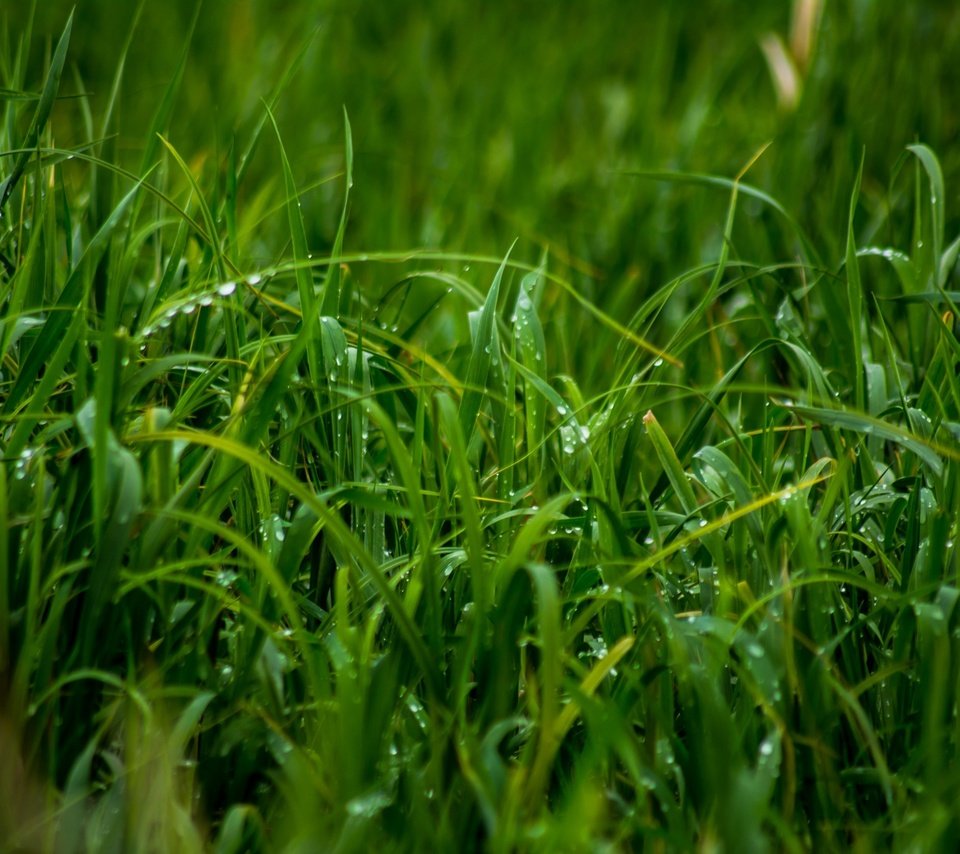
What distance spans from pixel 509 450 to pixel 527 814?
56 cm

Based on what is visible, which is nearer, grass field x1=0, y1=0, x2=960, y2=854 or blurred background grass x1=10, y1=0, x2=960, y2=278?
grass field x1=0, y1=0, x2=960, y2=854

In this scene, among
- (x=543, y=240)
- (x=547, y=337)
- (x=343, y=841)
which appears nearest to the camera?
(x=343, y=841)

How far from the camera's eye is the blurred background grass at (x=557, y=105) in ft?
9.29

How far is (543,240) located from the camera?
8.89 feet

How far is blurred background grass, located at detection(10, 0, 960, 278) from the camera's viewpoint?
2.83 m

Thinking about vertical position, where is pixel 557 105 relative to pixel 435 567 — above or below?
above

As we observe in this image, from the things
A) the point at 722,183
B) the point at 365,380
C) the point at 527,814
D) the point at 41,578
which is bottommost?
the point at 527,814

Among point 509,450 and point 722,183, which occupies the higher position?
point 722,183

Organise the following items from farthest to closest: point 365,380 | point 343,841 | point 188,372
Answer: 1. point 188,372
2. point 365,380
3. point 343,841

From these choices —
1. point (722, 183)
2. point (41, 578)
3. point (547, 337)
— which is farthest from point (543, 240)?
point (41, 578)

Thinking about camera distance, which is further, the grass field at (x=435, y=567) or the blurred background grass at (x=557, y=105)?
the blurred background grass at (x=557, y=105)

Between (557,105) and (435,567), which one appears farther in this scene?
(557,105)

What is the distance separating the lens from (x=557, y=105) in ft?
11.4

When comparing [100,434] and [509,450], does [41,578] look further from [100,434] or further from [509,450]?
[509,450]
